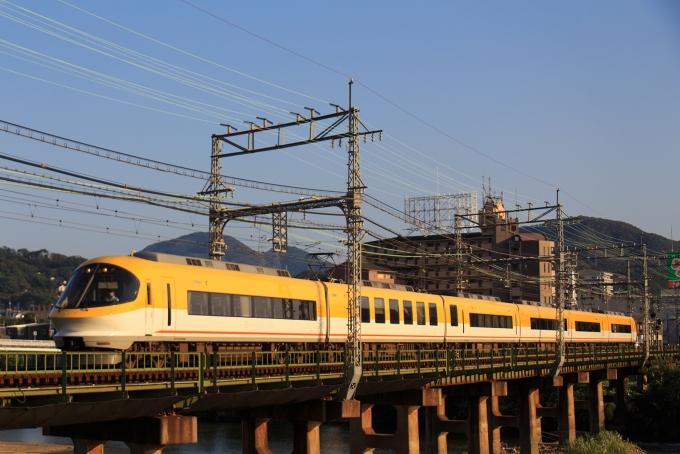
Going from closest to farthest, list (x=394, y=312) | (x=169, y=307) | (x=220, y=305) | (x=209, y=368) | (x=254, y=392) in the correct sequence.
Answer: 1. (x=209, y=368)
2. (x=254, y=392)
3. (x=169, y=307)
4. (x=220, y=305)
5. (x=394, y=312)

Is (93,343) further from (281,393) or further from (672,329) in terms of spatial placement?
(672,329)

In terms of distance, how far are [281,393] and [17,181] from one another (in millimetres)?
10524

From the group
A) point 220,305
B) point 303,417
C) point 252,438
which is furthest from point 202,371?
point 252,438

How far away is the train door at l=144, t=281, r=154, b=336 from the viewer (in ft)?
82.1

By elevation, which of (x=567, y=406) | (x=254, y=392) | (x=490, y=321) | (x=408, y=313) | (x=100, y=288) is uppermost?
(x=100, y=288)

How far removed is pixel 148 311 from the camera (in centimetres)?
2519

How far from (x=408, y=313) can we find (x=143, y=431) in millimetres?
19813

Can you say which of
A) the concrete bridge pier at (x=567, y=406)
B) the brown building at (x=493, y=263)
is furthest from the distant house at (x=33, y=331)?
the concrete bridge pier at (x=567, y=406)

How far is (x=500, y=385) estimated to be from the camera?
4638cm

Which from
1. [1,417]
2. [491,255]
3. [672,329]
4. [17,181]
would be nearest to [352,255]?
[17,181]

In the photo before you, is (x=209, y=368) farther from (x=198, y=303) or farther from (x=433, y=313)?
(x=433, y=313)

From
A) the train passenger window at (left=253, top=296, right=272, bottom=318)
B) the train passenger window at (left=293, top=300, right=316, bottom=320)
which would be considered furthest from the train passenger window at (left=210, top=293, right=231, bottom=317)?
the train passenger window at (left=293, top=300, right=316, bottom=320)

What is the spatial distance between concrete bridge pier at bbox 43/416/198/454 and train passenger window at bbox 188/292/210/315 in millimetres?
5109

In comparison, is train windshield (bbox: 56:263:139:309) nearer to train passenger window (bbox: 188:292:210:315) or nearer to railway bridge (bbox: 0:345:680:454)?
railway bridge (bbox: 0:345:680:454)
